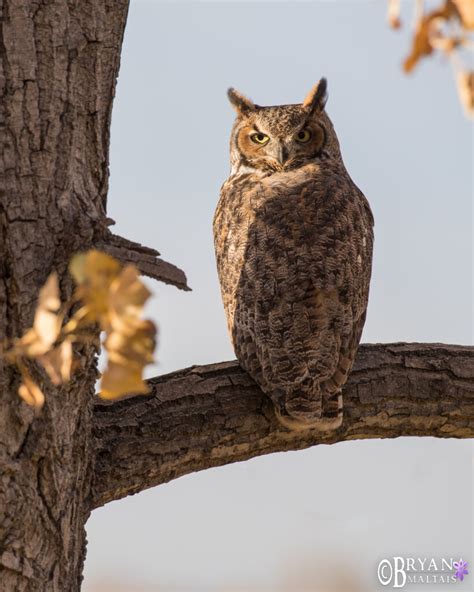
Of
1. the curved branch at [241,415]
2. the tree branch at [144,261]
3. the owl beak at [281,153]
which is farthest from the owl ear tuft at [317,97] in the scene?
the tree branch at [144,261]

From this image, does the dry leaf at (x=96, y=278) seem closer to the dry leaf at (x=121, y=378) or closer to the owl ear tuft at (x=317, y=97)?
the dry leaf at (x=121, y=378)

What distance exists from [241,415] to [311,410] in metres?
0.29

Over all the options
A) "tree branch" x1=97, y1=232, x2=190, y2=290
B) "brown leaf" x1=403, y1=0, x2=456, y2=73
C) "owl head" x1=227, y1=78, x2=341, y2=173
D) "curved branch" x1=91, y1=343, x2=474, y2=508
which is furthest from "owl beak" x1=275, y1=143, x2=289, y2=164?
"brown leaf" x1=403, y1=0, x2=456, y2=73

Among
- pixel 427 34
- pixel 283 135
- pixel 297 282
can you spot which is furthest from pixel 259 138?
pixel 427 34

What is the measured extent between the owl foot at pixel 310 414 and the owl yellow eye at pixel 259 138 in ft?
5.84

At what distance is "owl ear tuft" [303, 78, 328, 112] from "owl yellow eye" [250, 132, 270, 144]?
280mm

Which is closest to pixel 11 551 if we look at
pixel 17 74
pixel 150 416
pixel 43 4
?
pixel 150 416

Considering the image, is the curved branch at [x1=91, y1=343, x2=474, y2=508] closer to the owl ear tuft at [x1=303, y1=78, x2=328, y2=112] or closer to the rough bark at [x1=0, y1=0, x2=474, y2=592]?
the rough bark at [x1=0, y1=0, x2=474, y2=592]

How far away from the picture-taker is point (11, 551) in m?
2.53

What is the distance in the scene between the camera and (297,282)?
405 cm

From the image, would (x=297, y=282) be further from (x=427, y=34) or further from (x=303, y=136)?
(x=427, y=34)

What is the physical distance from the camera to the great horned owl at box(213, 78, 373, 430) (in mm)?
3838

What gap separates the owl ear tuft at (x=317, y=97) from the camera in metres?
5.17

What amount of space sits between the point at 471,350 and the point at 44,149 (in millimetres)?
2184
